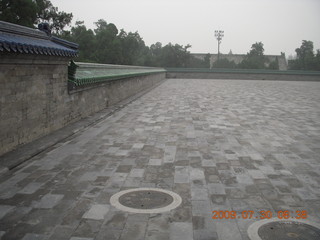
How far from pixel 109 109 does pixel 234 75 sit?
32384mm

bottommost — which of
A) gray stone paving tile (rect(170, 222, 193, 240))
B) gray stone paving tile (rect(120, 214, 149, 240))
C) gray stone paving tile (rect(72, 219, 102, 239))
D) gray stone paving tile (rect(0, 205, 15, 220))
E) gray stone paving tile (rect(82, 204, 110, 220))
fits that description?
gray stone paving tile (rect(120, 214, 149, 240))

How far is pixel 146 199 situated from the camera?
202 inches

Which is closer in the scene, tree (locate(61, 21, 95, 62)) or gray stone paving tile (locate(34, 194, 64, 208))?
gray stone paving tile (locate(34, 194, 64, 208))

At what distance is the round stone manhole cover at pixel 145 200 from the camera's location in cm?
479

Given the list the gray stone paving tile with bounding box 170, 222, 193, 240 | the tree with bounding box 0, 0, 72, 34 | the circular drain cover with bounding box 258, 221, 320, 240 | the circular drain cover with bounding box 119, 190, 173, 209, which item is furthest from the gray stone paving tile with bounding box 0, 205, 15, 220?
the tree with bounding box 0, 0, 72, 34

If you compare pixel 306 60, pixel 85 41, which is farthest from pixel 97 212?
pixel 306 60

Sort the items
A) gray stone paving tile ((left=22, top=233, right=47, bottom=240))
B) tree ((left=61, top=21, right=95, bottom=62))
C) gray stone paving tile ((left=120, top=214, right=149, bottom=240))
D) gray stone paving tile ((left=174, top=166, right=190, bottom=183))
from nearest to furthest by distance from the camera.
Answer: gray stone paving tile ((left=22, top=233, right=47, bottom=240)) < gray stone paving tile ((left=120, top=214, right=149, bottom=240)) < gray stone paving tile ((left=174, top=166, right=190, bottom=183)) < tree ((left=61, top=21, right=95, bottom=62))

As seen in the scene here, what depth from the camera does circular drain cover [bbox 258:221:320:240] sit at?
4.04 meters

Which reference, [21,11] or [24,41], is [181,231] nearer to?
[24,41]

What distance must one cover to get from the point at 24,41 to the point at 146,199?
15.1ft

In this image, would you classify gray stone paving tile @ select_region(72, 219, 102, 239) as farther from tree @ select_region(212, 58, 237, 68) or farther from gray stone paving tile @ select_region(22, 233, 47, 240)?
tree @ select_region(212, 58, 237, 68)

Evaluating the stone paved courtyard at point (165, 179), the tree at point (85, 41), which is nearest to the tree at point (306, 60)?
the tree at point (85, 41)

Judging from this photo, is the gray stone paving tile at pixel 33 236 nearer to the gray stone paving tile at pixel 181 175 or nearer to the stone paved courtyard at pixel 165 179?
the stone paved courtyard at pixel 165 179
